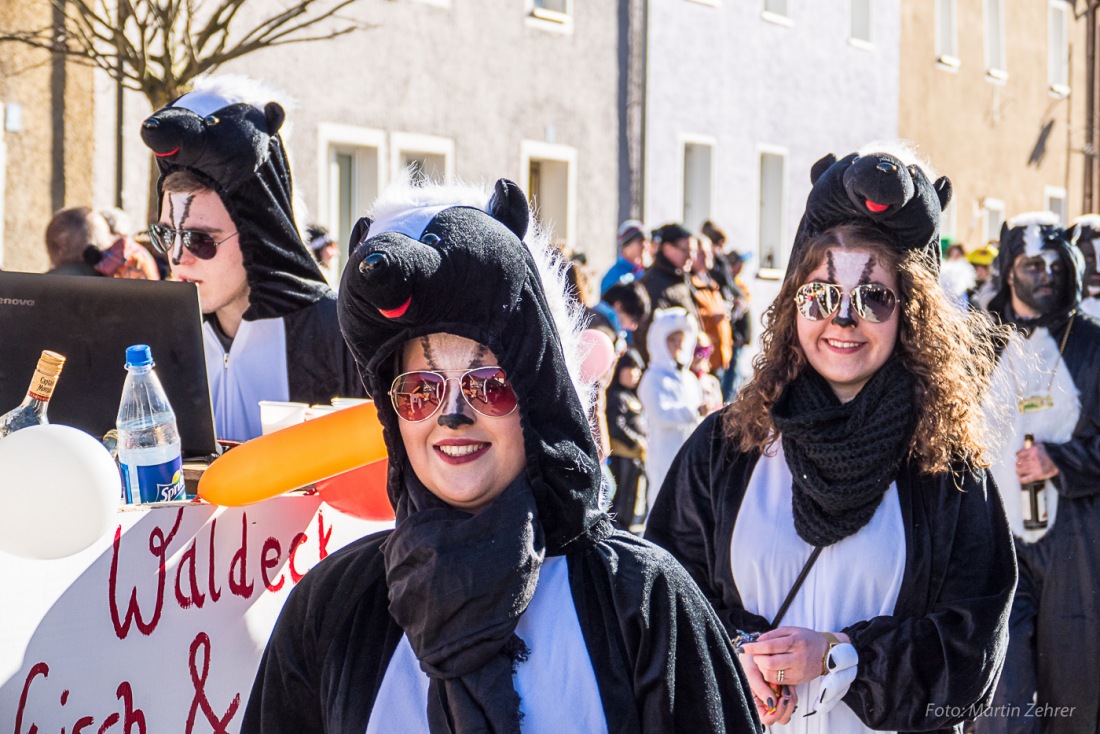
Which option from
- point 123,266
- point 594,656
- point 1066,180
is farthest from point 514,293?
point 1066,180

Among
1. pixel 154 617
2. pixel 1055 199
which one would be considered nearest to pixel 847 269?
pixel 154 617

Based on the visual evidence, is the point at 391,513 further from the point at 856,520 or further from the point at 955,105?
the point at 955,105

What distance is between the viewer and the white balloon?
2205 mm

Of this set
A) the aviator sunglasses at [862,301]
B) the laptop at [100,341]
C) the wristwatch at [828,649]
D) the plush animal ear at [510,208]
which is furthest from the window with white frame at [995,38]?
the plush animal ear at [510,208]

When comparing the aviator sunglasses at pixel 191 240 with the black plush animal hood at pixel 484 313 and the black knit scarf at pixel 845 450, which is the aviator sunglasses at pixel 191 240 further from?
the black knit scarf at pixel 845 450

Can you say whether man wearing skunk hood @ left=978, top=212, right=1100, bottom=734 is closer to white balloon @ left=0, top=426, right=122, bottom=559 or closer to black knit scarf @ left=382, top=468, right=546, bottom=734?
black knit scarf @ left=382, top=468, right=546, bottom=734

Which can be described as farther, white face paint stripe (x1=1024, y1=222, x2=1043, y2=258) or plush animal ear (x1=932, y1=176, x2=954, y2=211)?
white face paint stripe (x1=1024, y1=222, x2=1043, y2=258)

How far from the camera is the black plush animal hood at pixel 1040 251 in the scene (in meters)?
5.23

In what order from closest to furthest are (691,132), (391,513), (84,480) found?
(84,480) < (391,513) < (691,132)

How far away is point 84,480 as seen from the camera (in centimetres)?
227

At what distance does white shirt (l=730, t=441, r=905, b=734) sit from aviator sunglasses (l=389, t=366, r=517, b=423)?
119cm

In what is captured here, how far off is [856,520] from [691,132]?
15.8 m

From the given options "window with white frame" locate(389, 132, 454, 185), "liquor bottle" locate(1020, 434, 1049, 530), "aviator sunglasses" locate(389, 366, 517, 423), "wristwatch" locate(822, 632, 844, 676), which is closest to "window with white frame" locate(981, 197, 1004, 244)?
"window with white frame" locate(389, 132, 454, 185)

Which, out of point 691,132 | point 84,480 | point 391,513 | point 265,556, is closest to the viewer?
point 84,480
